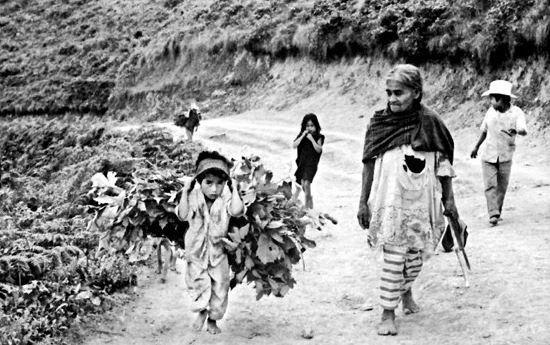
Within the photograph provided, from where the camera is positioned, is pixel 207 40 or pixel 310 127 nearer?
pixel 310 127

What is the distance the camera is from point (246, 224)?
5.95 metres

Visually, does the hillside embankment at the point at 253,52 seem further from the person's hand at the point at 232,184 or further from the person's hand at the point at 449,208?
the person's hand at the point at 232,184

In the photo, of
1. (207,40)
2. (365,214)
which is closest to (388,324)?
(365,214)

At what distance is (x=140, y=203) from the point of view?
Answer: 19.6 feet

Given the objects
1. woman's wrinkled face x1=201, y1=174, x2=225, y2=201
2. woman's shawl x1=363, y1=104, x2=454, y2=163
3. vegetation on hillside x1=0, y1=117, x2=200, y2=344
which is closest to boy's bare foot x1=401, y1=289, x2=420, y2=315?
woman's shawl x1=363, y1=104, x2=454, y2=163

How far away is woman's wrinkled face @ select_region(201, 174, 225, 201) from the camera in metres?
5.88

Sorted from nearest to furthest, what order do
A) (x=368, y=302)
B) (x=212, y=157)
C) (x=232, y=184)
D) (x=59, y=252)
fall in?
(x=212, y=157) < (x=232, y=184) < (x=368, y=302) < (x=59, y=252)

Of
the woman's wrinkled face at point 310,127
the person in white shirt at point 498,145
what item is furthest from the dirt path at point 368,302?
the woman's wrinkled face at point 310,127

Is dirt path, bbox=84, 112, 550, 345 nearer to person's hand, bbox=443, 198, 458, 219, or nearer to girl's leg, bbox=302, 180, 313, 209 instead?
girl's leg, bbox=302, 180, 313, 209

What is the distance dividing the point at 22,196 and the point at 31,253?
6532 millimetres

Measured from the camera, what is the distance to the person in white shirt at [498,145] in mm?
9117

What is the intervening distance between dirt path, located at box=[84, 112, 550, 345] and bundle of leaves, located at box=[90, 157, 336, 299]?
35cm

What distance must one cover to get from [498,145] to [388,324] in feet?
14.2

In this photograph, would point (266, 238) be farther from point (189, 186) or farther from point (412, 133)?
point (412, 133)
